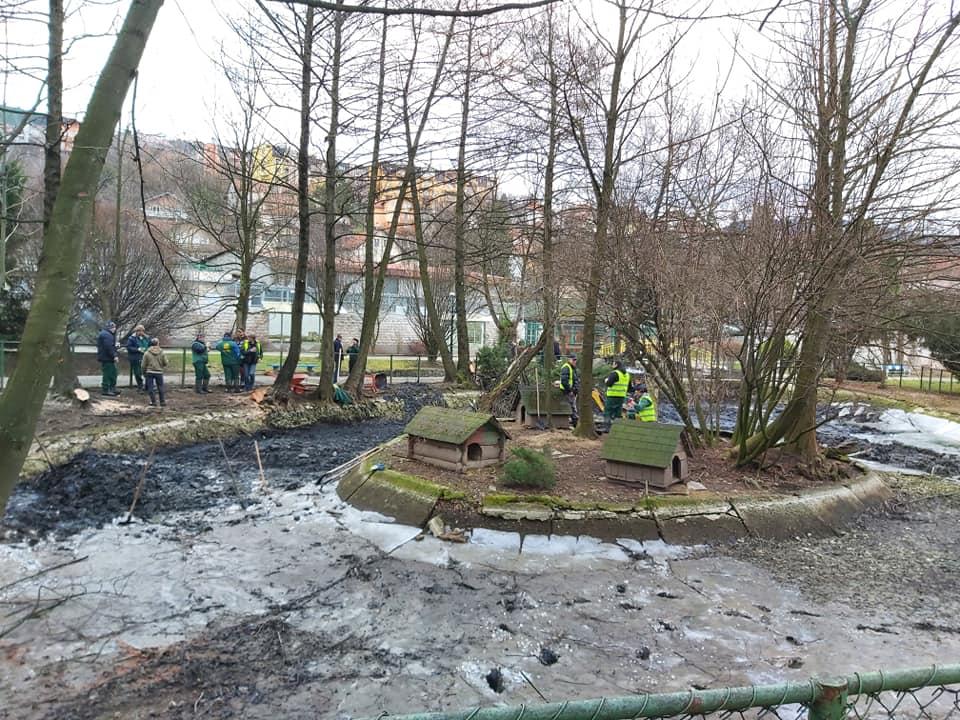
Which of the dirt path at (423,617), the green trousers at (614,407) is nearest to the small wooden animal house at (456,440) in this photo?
the dirt path at (423,617)

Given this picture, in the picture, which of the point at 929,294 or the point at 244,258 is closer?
the point at 929,294

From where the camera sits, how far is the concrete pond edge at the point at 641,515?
7.82 meters

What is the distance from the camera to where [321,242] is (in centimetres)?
2994

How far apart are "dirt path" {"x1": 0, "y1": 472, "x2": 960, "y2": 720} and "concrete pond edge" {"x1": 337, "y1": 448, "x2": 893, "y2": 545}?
26 centimetres

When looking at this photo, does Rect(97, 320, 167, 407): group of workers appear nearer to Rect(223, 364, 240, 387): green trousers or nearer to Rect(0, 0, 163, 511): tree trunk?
Rect(223, 364, 240, 387): green trousers

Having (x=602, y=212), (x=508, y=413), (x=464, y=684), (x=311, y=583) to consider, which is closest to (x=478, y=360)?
(x=508, y=413)

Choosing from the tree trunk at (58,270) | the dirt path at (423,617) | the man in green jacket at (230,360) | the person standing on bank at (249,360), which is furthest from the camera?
the person standing on bank at (249,360)

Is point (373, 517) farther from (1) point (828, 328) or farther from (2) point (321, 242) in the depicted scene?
(2) point (321, 242)

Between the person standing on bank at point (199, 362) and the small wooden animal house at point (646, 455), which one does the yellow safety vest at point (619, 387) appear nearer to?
the small wooden animal house at point (646, 455)

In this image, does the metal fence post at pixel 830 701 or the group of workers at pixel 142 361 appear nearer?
the metal fence post at pixel 830 701

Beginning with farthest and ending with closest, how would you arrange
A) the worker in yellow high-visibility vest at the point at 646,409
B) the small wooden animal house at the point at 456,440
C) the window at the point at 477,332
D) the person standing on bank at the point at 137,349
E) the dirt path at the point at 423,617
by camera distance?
1. the window at the point at 477,332
2. the person standing on bank at the point at 137,349
3. the worker in yellow high-visibility vest at the point at 646,409
4. the small wooden animal house at the point at 456,440
5. the dirt path at the point at 423,617

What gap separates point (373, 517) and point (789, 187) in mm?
7287

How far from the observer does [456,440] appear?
936cm

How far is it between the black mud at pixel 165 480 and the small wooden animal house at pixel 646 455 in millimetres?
5160
